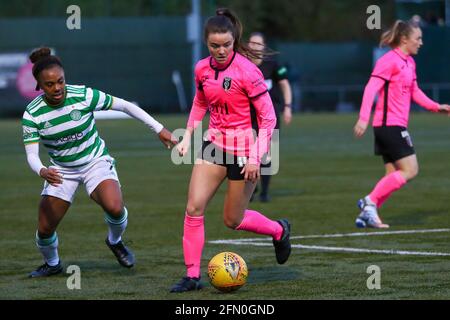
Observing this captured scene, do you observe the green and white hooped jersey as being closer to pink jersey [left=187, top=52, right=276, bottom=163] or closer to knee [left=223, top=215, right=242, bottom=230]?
pink jersey [left=187, top=52, right=276, bottom=163]

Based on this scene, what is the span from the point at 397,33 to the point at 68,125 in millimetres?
4507

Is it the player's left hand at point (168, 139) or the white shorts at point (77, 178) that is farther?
the white shorts at point (77, 178)

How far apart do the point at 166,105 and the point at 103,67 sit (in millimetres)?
3055

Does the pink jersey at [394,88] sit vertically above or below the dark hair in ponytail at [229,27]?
below

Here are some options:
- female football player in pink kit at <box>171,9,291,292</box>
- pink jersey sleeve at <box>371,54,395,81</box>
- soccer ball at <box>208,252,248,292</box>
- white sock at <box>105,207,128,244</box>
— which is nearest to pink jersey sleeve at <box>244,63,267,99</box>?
female football player in pink kit at <box>171,9,291,292</box>

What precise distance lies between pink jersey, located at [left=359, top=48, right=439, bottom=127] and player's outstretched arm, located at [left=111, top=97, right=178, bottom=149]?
12.0ft

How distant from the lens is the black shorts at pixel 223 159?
8.97 meters

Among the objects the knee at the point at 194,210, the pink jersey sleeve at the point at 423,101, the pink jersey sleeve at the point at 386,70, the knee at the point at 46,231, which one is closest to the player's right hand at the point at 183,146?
the knee at the point at 194,210

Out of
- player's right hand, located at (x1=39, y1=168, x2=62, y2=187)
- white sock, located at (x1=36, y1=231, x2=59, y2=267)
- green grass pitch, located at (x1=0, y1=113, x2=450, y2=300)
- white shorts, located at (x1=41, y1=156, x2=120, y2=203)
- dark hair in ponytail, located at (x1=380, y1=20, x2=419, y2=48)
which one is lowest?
green grass pitch, located at (x1=0, y1=113, x2=450, y2=300)

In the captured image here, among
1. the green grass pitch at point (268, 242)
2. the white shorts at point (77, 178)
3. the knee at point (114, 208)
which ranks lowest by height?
the green grass pitch at point (268, 242)

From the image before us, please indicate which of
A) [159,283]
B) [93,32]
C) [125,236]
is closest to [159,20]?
[93,32]

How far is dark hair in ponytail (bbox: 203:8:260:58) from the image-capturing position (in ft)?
28.5

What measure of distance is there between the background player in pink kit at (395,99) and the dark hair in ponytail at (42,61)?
411 centimetres

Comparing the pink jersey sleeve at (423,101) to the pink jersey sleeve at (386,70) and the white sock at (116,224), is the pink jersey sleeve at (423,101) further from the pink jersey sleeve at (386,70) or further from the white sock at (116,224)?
the white sock at (116,224)
